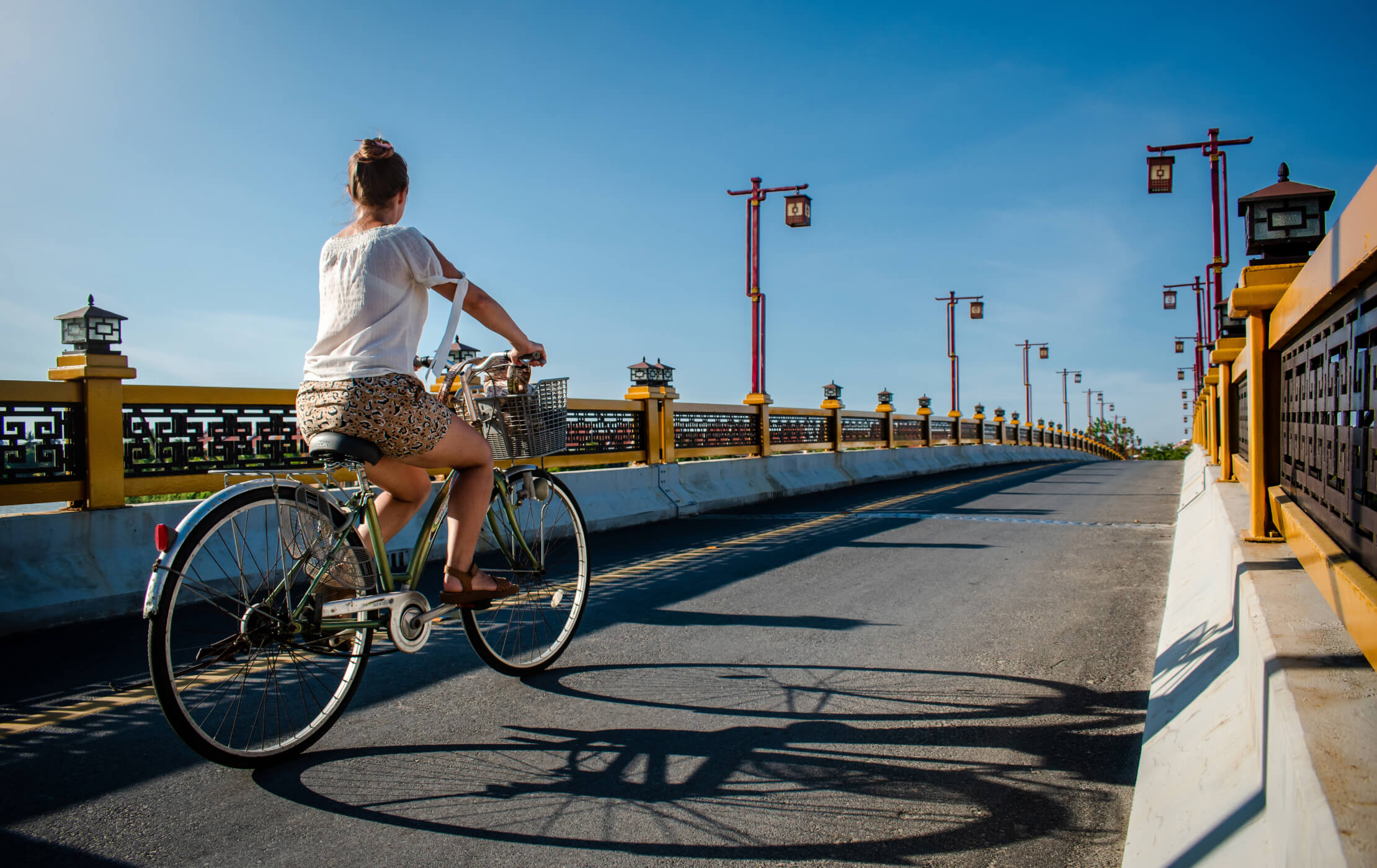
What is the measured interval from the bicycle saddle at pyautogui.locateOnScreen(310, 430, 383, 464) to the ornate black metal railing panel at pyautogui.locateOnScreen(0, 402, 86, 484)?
416 centimetres

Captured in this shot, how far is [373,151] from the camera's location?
3.36 m

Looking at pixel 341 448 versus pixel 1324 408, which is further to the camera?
pixel 341 448

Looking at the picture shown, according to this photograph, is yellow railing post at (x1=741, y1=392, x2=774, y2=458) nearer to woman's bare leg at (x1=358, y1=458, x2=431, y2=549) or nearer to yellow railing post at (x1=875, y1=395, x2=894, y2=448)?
yellow railing post at (x1=875, y1=395, x2=894, y2=448)

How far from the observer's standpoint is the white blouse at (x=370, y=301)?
315 cm

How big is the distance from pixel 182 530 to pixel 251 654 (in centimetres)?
56

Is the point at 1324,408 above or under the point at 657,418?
under

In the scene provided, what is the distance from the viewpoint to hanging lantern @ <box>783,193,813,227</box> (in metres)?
18.2

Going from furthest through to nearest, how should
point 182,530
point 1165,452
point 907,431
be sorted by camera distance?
point 1165,452 → point 907,431 → point 182,530

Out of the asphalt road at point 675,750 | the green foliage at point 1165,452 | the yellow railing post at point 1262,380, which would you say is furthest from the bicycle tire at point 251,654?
the green foliage at point 1165,452

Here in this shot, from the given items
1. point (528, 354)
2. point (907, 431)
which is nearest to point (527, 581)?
point (528, 354)

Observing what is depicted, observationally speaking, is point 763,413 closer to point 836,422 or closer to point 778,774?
point 836,422

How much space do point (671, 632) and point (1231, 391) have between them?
6.15 meters

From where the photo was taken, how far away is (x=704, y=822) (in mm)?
2660

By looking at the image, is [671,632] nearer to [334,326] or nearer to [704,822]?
[704,822]
